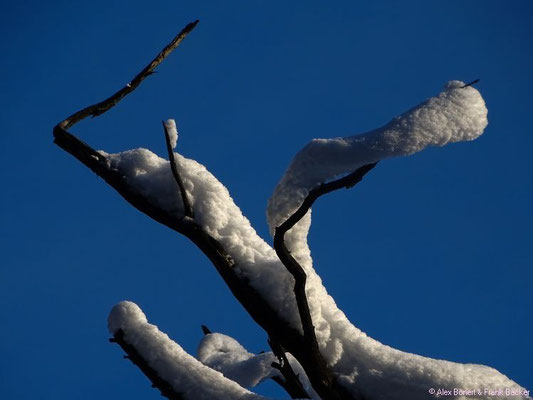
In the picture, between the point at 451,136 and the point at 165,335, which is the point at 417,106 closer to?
the point at 451,136

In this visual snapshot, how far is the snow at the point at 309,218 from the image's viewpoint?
187cm

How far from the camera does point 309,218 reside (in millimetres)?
2258

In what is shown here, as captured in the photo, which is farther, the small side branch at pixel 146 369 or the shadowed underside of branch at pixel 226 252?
the small side branch at pixel 146 369

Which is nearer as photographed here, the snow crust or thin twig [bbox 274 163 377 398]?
thin twig [bbox 274 163 377 398]

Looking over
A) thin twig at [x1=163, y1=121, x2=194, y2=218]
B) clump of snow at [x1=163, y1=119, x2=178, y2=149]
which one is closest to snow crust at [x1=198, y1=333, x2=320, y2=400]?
thin twig at [x1=163, y1=121, x2=194, y2=218]

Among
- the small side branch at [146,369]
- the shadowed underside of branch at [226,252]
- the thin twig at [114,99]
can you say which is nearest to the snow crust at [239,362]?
the shadowed underside of branch at [226,252]

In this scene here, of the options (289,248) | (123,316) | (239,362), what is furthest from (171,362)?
(239,362)

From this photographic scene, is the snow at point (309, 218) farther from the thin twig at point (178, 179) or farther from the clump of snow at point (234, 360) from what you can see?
the clump of snow at point (234, 360)

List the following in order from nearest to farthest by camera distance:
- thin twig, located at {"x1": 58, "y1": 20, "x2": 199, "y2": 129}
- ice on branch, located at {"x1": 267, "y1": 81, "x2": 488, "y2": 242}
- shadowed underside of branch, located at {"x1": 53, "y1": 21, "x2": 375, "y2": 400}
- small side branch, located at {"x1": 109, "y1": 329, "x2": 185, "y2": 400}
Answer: ice on branch, located at {"x1": 267, "y1": 81, "x2": 488, "y2": 242}, shadowed underside of branch, located at {"x1": 53, "y1": 21, "x2": 375, "y2": 400}, small side branch, located at {"x1": 109, "y1": 329, "x2": 185, "y2": 400}, thin twig, located at {"x1": 58, "y1": 20, "x2": 199, "y2": 129}

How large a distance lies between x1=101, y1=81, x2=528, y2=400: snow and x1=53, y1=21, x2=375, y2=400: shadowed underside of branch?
33 millimetres

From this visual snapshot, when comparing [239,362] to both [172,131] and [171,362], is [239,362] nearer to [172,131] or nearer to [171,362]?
[171,362]

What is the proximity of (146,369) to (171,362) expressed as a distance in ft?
0.44

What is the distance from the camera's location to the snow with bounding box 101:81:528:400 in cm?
187

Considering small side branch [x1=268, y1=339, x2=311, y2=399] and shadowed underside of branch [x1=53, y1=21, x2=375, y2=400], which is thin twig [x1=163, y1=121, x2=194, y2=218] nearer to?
shadowed underside of branch [x1=53, y1=21, x2=375, y2=400]
